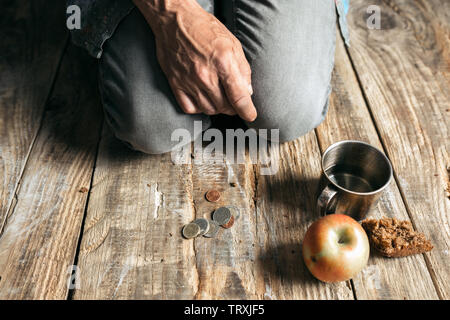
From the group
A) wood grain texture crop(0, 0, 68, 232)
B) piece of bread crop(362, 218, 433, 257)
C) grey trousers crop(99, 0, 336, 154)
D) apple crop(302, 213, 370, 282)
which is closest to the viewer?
apple crop(302, 213, 370, 282)

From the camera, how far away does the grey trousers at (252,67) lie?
43.8 inches

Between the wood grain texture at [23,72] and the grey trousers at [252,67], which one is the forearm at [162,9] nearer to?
the grey trousers at [252,67]

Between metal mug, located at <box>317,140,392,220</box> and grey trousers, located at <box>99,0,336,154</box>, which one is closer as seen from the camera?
metal mug, located at <box>317,140,392,220</box>

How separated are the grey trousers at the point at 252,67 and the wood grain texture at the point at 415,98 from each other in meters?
0.32

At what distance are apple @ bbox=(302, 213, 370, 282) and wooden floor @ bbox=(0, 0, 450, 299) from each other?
8 centimetres

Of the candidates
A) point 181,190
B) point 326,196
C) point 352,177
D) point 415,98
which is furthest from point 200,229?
point 415,98

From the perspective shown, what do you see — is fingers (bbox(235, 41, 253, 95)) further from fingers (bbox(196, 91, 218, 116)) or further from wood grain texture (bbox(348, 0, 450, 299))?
wood grain texture (bbox(348, 0, 450, 299))

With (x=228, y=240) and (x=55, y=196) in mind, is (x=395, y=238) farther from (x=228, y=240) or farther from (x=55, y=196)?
(x=55, y=196)

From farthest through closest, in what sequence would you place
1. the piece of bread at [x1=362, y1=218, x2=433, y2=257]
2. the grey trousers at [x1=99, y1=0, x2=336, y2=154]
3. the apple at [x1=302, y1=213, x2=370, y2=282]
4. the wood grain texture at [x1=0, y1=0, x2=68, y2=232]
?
the wood grain texture at [x1=0, y1=0, x2=68, y2=232] → the grey trousers at [x1=99, y1=0, x2=336, y2=154] → the piece of bread at [x1=362, y1=218, x2=433, y2=257] → the apple at [x1=302, y1=213, x2=370, y2=282]

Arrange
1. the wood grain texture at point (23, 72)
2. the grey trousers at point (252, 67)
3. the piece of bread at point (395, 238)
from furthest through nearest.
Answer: the wood grain texture at point (23, 72) < the grey trousers at point (252, 67) < the piece of bread at point (395, 238)

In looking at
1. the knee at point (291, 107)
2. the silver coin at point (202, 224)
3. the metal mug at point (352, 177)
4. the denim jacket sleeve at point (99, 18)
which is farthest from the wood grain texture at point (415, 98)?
the denim jacket sleeve at point (99, 18)

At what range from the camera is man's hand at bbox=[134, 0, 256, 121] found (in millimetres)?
1026

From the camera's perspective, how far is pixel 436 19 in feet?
5.51

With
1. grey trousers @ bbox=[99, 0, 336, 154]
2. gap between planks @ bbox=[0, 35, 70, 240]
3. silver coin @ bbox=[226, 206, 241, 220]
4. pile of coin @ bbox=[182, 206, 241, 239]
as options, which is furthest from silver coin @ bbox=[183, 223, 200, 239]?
gap between planks @ bbox=[0, 35, 70, 240]
